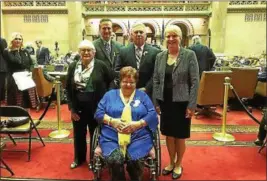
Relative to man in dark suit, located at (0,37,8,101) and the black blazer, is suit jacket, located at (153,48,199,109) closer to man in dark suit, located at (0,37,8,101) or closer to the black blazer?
the black blazer

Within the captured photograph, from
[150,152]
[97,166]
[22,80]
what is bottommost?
[97,166]

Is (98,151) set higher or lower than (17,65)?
→ lower

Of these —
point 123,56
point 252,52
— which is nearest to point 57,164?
point 123,56

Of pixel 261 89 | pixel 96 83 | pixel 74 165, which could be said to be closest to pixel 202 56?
pixel 261 89

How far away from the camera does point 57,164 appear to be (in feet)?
11.4

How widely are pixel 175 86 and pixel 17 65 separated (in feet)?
8.14

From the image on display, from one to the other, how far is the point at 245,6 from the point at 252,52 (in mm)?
2345

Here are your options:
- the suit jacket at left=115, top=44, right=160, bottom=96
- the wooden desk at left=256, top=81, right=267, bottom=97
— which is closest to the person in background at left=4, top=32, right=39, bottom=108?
the suit jacket at left=115, top=44, right=160, bottom=96

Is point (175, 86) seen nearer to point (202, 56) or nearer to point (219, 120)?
point (219, 120)

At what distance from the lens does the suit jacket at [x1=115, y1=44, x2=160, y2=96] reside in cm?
319

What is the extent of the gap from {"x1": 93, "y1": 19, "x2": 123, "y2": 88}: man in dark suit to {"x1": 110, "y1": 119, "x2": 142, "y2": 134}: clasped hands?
0.61m

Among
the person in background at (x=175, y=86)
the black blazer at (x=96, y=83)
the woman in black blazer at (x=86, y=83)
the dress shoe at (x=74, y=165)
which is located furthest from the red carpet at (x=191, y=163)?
the black blazer at (x=96, y=83)

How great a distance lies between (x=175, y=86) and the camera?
9.47 feet

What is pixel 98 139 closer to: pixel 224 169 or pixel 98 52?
pixel 98 52
